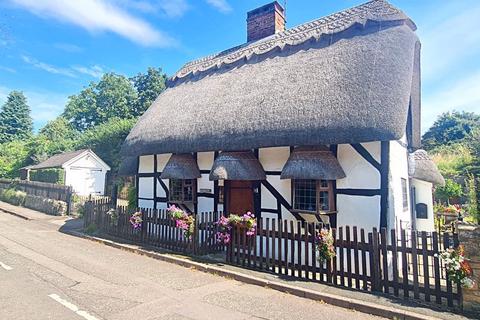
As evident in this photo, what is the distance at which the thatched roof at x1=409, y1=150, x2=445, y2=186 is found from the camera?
10873 mm

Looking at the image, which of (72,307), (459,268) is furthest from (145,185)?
(459,268)

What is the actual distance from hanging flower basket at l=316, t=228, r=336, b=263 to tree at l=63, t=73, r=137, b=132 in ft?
149

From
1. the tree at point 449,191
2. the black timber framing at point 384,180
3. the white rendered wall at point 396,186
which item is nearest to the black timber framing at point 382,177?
the black timber framing at point 384,180

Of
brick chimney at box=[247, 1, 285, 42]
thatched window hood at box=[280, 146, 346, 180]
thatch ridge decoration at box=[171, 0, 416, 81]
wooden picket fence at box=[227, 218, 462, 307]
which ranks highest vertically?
brick chimney at box=[247, 1, 285, 42]

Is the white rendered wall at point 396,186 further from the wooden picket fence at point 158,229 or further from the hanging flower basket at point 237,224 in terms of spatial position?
the wooden picket fence at point 158,229

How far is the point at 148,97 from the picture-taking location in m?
44.3

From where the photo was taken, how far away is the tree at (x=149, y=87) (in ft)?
144

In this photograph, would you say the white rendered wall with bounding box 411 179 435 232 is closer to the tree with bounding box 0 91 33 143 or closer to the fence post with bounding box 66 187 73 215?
the fence post with bounding box 66 187 73 215

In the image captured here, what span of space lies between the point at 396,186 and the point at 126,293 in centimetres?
690

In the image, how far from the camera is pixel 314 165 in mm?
7195

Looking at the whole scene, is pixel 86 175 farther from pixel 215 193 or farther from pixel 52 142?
pixel 215 193

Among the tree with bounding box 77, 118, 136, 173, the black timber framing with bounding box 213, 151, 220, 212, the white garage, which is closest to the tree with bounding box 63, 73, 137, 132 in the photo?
the tree with bounding box 77, 118, 136, 173

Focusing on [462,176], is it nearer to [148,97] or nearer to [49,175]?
[49,175]

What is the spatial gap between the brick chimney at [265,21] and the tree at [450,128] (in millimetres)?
33617
